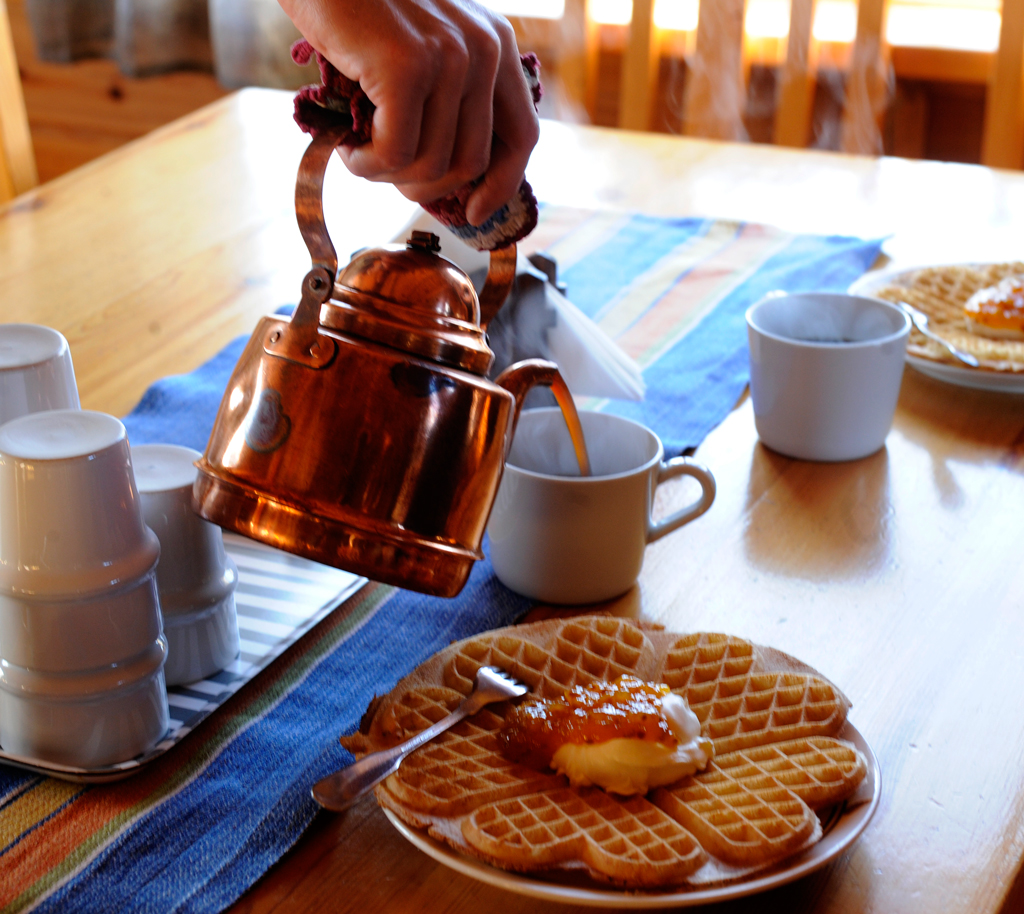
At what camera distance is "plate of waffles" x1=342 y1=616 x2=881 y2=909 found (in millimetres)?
559

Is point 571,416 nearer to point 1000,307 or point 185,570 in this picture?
point 185,570

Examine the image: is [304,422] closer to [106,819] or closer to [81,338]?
[106,819]

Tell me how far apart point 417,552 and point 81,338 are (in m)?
0.83

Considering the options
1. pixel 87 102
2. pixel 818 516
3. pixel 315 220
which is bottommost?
pixel 87 102

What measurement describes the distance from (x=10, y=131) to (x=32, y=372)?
1.44 m

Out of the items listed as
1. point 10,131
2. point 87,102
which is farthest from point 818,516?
point 87,102

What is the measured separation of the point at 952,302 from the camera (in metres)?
1.27

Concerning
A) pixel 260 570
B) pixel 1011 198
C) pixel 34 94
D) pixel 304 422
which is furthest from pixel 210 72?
pixel 304 422

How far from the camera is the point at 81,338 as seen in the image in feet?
4.19

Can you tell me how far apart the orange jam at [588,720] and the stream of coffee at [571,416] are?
0.60 feet

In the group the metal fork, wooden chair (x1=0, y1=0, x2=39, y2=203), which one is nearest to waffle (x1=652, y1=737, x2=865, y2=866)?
the metal fork

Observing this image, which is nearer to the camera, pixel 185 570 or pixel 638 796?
pixel 638 796

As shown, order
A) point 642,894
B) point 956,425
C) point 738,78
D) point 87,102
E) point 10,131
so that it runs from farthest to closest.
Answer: point 87,102 → point 738,78 → point 10,131 → point 956,425 → point 642,894

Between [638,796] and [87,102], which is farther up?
[638,796]
